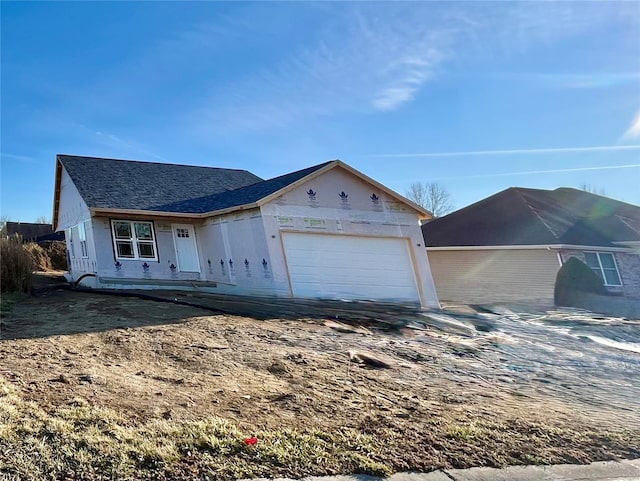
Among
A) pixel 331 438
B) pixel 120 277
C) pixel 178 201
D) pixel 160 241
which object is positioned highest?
pixel 178 201

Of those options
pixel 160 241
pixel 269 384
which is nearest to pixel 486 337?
Result: pixel 269 384

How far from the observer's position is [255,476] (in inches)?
132

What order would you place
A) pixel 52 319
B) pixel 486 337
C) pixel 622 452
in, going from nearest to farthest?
pixel 622 452 < pixel 52 319 < pixel 486 337

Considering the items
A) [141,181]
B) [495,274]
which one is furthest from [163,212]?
[495,274]

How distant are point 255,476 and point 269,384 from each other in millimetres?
2103

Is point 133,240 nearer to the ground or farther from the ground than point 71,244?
nearer to the ground

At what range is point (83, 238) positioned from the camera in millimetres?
17406

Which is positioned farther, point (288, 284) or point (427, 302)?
point (427, 302)

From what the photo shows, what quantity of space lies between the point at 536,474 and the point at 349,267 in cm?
1239

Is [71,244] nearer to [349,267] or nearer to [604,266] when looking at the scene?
[349,267]

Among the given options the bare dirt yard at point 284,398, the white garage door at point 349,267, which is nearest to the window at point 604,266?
the white garage door at point 349,267

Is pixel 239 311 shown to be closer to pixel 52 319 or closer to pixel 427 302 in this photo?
pixel 52 319

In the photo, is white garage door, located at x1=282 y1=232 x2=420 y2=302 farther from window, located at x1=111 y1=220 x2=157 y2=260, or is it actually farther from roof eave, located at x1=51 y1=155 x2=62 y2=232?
roof eave, located at x1=51 y1=155 x2=62 y2=232

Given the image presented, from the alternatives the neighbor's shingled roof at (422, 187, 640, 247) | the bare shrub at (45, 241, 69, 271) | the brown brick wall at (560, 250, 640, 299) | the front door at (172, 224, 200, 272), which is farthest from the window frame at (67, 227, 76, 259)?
the brown brick wall at (560, 250, 640, 299)
